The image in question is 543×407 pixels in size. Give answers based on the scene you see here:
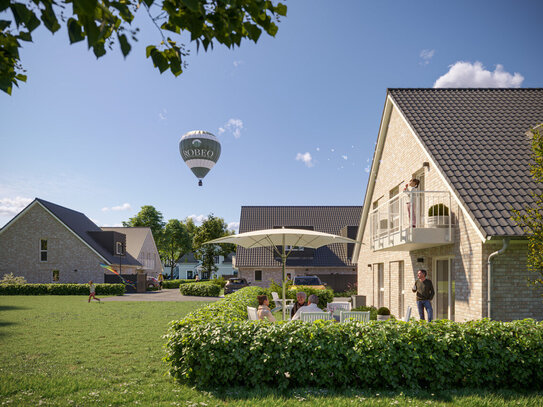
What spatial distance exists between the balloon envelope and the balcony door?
1997 cm

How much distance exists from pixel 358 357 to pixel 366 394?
51cm

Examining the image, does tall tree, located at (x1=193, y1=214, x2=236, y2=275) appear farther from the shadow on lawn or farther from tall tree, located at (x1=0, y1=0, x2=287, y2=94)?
tall tree, located at (x1=0, y1=0, x2=287, y2=94)

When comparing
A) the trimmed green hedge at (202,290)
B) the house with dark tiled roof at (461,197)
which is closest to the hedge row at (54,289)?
the trimmed green hedge at (202,290)

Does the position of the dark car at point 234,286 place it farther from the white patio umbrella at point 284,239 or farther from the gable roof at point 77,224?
the white patio umbrella at point 284,239

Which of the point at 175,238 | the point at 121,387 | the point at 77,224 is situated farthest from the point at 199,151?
the point at 175,238

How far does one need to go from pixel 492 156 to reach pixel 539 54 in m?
6.18

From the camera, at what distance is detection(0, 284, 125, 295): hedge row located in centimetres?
3288

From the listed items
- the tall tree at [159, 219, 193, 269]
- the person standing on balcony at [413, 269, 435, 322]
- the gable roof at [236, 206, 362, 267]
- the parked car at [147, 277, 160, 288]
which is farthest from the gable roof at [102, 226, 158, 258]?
the person standing on balcony at [413, 269, 435, 322]

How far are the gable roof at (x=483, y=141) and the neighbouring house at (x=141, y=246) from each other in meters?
41.0

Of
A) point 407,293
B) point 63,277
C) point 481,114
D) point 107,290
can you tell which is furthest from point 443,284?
point 63,277

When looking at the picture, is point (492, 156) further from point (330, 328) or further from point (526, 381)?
point (330, 328)

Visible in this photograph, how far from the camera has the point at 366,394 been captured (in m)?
6.35

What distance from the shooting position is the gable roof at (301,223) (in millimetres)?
38062

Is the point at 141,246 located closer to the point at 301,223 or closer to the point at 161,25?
the point at 301,223
